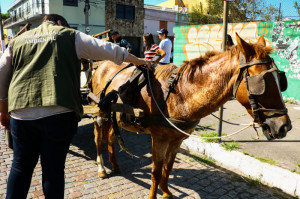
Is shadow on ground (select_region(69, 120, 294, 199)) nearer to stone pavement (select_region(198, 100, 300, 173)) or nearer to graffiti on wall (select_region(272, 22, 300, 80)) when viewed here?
stone pavement (select_region(198, 100, 300, 173))

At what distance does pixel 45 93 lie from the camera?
186 cm

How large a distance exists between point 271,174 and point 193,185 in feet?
3.96

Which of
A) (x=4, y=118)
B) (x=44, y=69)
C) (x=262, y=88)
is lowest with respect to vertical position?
(x=4, y=118)

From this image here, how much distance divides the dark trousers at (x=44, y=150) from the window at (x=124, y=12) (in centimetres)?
2838

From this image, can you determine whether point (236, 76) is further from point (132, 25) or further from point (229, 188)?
point (132, 25)

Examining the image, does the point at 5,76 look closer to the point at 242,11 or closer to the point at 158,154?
the point at 158,154

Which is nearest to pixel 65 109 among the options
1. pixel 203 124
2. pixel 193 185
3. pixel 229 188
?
pixel 193 185

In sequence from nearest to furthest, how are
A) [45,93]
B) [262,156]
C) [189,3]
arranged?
[45,93]
[262,156]
[189,3]

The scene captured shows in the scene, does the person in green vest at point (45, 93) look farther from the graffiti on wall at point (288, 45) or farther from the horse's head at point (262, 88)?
the graffiti on wall at point (288, 45)


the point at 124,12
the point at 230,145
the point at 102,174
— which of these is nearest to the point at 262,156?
the point at 230,145

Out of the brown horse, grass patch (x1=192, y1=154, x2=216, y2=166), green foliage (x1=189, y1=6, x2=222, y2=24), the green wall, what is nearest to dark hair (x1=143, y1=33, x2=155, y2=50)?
the green wall

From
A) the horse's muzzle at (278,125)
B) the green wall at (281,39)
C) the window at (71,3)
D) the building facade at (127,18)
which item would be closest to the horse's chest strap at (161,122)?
the horse's muzzle at (278,125)

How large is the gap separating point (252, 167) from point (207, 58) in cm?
227

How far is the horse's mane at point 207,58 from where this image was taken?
2.06 metres
